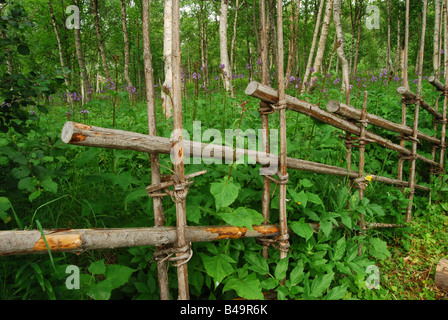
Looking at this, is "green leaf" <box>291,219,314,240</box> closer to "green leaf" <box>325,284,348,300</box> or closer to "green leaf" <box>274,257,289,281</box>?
"green leaf" <box>274,257,289,281</box>

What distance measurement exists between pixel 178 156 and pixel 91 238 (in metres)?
0.58

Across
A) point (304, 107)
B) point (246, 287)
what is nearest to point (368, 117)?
point (304, 107)

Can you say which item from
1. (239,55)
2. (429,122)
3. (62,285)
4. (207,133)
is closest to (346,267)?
(207,133)

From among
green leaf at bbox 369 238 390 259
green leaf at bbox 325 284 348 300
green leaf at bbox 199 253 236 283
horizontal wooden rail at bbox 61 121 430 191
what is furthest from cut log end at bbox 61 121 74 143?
green leaf at bbox 369 238 390 259

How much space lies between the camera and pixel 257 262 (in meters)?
Answer: 1.93

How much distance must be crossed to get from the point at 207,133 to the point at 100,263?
1.30 meters

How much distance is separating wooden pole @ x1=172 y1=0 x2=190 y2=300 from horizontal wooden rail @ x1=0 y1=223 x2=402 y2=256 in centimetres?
8

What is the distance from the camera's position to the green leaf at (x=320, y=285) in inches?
72.9

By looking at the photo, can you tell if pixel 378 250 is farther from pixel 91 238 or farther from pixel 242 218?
pixel 91 238

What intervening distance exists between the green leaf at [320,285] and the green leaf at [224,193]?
926 millimetres

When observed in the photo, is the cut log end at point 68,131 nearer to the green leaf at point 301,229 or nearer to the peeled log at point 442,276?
the green leaf at point 301,229

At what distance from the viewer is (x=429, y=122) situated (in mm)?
4230
